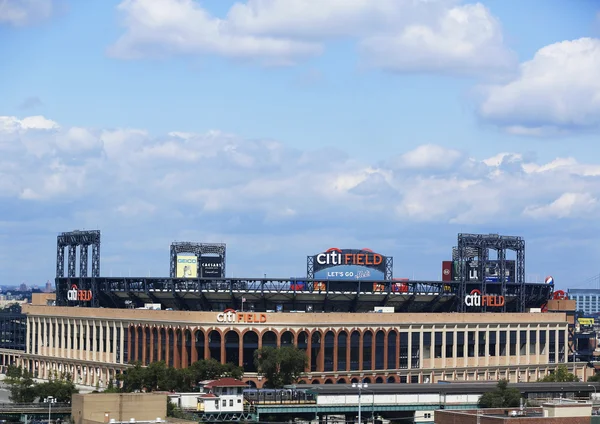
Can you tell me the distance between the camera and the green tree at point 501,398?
18875 centimetres

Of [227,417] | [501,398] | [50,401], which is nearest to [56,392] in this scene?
[50,401]

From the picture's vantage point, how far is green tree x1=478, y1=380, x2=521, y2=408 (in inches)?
7431

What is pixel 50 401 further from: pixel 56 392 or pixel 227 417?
pixel 227 417

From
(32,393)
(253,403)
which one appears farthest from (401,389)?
(32,393)

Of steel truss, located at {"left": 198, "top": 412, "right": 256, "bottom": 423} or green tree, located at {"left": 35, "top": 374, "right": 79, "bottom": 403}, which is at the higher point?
green tree, located at {"left": 35, "top": 374, "right": 79, "bottom": 403}

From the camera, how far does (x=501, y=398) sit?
190500 mm

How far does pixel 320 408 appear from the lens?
189750 mm

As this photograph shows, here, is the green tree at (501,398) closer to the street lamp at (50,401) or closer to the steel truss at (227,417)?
the steel truss at (227,417)

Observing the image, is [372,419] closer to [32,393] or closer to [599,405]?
[599,405]

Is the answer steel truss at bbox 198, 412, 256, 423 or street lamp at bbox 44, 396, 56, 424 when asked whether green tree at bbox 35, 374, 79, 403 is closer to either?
street lamp at bbox 44, 396, 56, 424

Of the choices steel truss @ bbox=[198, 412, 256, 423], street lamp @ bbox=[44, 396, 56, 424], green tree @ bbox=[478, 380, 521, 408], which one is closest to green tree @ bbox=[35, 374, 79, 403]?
street lamp @ bbox=[44, 396, 56, 424]

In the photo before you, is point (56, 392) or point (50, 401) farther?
point (56, 392)

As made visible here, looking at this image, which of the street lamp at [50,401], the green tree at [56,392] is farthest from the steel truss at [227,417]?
the green tree at [56,392]

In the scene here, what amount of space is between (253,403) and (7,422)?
34.8m
